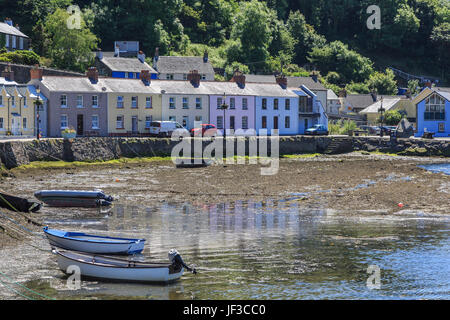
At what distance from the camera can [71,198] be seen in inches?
1575

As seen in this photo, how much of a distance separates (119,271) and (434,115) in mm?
73368

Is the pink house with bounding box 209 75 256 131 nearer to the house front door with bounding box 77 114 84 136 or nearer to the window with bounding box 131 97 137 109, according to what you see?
the window with bounding box 131 97 137 109

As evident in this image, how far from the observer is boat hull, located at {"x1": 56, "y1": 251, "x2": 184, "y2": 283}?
2440 cm

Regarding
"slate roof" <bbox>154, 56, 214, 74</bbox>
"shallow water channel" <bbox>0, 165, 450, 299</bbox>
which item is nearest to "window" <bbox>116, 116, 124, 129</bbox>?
"slate roof" <bbox>154, 56, 214, 74</bbox>

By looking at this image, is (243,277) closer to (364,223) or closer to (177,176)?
(364,223)

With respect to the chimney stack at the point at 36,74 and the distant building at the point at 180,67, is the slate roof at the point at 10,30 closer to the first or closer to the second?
the distant building at the point at 180,67

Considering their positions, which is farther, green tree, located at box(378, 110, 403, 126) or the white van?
green tree, located at box(378, 110, 403, 126)

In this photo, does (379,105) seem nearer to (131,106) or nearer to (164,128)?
(164,128)

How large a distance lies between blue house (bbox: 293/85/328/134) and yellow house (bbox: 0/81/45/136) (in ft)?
115

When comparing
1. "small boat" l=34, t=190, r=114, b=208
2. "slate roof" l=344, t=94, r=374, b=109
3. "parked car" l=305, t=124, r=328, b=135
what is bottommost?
"small boat" l=34, t=190, r=114, b=208

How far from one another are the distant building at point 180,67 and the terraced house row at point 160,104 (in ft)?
56.6

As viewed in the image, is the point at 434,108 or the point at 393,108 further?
the point at 393,108

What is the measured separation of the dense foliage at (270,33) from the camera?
341 feet

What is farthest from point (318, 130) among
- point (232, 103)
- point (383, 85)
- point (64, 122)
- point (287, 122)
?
point (383, 85)
